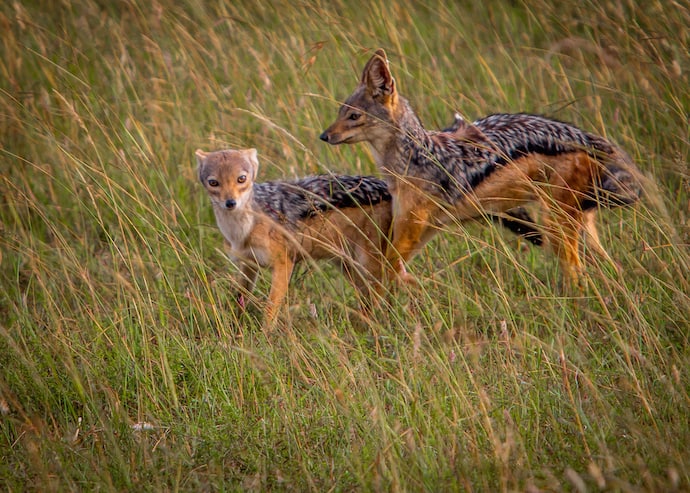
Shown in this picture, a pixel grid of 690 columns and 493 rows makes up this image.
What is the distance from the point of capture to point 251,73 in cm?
812

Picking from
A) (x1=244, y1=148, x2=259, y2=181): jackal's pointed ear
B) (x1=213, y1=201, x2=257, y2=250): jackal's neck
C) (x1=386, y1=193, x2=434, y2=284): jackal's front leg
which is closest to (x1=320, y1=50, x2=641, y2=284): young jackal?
(x1=386, y1=193, x2=434, y2=284): jackal's front leg

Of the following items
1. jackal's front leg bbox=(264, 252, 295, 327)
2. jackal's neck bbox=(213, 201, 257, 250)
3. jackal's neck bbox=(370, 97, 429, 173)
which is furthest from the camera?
jackal's neck bbox=(213, 201, 257, 250)

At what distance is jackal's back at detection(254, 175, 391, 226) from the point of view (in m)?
5.88

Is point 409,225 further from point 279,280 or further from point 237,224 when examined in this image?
point 237,224

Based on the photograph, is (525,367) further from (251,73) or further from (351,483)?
(251,73)

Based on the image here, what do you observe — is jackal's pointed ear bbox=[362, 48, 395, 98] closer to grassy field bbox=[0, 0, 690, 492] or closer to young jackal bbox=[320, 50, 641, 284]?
young jackal bbox=[320, 50, 641, 284]

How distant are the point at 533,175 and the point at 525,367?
5.83 feet

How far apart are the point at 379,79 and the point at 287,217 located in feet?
4.01

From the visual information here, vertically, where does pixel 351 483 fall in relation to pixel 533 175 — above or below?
below

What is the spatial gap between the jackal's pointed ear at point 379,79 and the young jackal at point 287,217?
64 centimetres

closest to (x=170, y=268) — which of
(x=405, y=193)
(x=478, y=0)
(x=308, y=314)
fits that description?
(x=308, y=314)

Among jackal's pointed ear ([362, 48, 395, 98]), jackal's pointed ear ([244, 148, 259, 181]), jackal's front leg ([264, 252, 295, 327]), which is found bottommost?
jackal's front leg ([264, 252, 295, 327])

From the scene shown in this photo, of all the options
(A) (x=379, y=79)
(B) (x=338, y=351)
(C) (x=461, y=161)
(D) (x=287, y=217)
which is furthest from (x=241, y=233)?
(B) (x=338, y=351)

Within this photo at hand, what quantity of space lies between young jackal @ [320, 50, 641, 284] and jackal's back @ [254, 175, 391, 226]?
0.19 m
